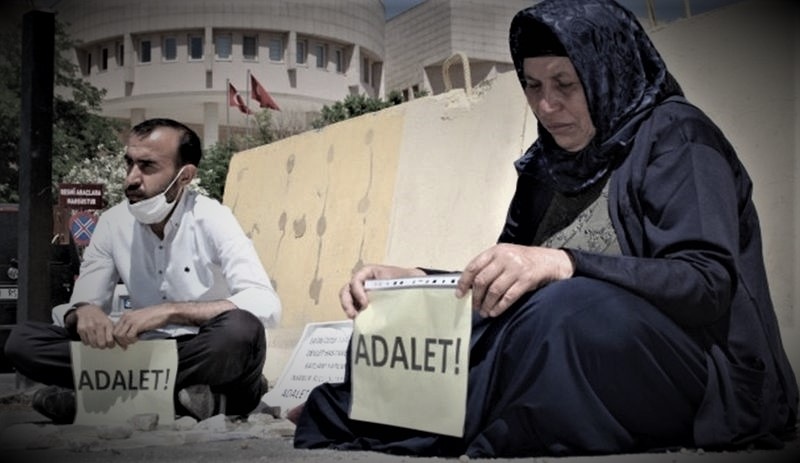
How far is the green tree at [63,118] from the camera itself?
4691 mm

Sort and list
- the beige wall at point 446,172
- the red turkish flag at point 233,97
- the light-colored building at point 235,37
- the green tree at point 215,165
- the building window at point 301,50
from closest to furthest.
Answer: the beige wall at point 446,172
the light-colored building at point 235,37
the building window at point 301,50
the red turkish flag at point 233,97
the green tree at point 215,165

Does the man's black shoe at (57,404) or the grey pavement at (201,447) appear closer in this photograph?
the grey pavement at (201,447)

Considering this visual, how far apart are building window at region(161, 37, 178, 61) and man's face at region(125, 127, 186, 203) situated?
476 centimetres

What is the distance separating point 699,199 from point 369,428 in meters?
0.98

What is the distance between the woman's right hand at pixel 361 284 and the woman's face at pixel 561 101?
19.1 inches

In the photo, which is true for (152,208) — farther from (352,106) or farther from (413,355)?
(352,106)

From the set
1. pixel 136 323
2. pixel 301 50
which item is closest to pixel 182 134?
pixel 136 323

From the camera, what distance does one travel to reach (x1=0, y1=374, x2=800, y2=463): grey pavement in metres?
1.90

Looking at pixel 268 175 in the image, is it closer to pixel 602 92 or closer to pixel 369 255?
pixel 369 255

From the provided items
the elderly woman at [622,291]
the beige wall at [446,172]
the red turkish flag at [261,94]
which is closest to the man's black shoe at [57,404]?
the elderly woman at [622,291]

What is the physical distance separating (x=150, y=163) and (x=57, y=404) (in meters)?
0.91

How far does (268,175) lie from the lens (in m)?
6.58

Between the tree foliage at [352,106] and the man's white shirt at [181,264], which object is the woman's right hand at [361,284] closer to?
the man's white shirt at [181,264]

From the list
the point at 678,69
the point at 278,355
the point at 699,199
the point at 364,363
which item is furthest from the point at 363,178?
the point at 699,199
